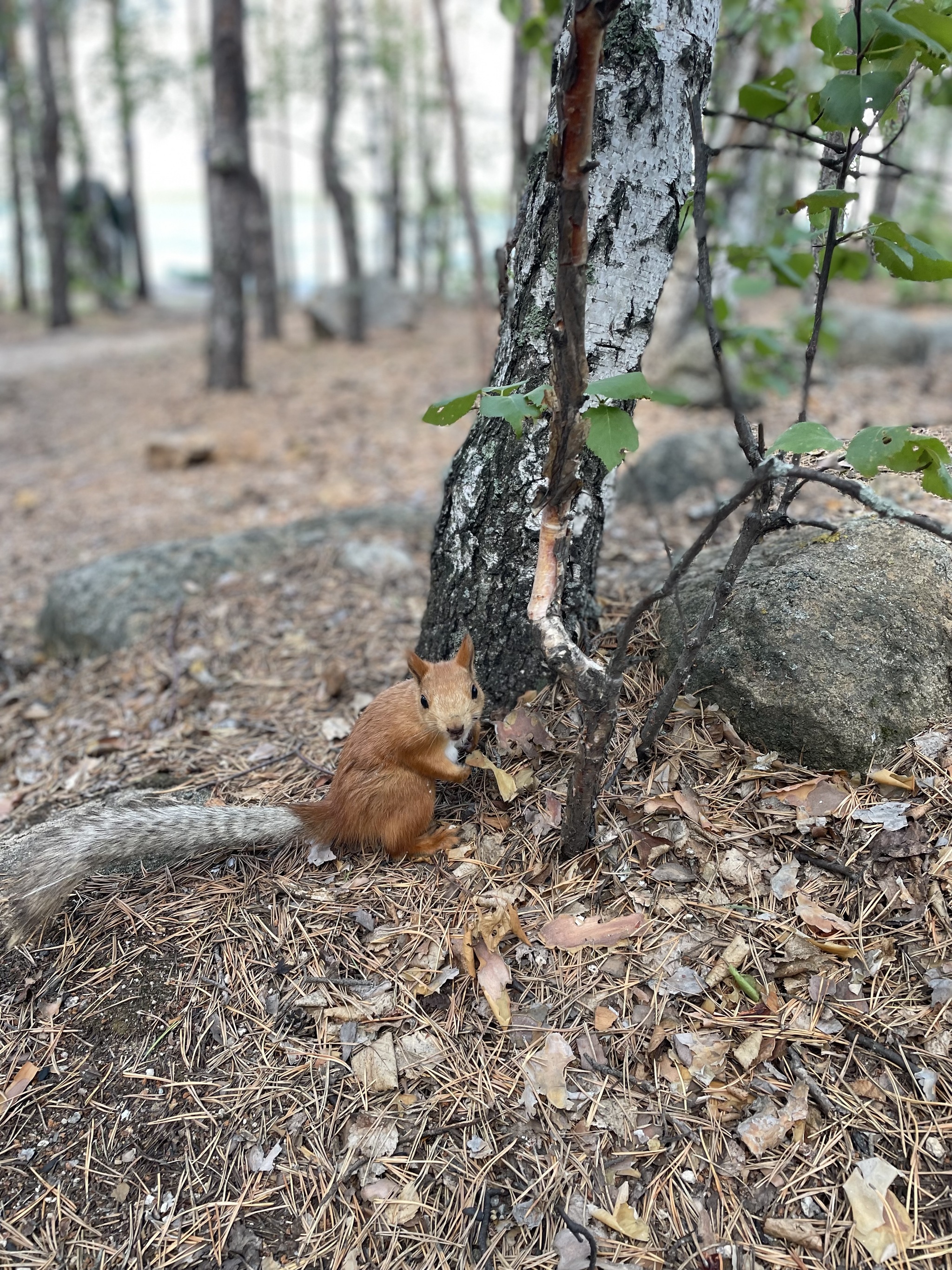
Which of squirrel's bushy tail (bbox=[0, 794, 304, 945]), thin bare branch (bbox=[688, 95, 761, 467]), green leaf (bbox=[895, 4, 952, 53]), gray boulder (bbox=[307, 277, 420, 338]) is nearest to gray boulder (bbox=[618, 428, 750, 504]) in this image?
thin bare branch (bbox=[688, 95, 761, 467])

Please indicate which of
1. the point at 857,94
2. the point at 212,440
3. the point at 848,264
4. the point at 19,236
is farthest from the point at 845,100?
the point at 19,236

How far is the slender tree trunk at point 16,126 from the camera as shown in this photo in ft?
55.7

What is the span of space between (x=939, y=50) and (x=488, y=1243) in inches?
94.0

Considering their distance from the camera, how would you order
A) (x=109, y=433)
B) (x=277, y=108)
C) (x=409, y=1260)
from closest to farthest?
(x=409, y=1260) → (x=109, y=433) → (x=277, y=108)

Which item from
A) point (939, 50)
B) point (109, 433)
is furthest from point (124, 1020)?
point (109, 433)

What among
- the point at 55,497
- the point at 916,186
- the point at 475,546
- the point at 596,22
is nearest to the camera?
the point at 596,22

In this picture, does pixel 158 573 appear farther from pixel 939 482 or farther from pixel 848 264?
pixel 939 482

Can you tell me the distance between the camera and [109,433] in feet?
29.9

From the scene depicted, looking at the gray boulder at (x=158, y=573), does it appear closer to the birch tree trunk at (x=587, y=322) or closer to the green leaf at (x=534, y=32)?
the birch tree trunk at (x=587, y=322)

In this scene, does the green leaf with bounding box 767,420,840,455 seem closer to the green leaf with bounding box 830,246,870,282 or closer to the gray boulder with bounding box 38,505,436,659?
the green leaf with bounding box 830,246,870,282

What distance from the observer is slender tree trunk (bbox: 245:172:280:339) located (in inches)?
555

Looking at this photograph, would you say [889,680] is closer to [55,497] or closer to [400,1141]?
[400,1141]

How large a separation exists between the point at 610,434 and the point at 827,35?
1021 mm

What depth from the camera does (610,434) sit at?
157cm
